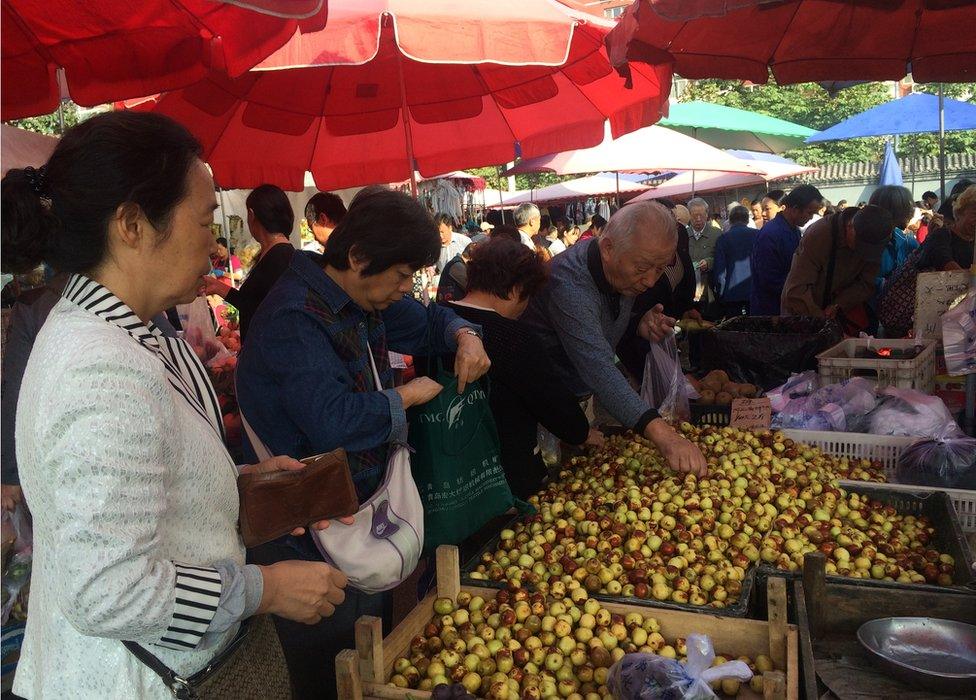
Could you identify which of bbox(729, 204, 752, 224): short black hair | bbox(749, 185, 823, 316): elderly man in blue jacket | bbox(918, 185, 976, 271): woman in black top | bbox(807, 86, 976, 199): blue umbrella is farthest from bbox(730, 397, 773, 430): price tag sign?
bbox(807, 86, 976, 199): blue umbrella

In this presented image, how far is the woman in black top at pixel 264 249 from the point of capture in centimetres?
440

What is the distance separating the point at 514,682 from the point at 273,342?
107 centimetres

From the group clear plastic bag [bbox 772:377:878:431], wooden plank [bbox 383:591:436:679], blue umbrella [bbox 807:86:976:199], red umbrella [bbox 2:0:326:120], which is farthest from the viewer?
blue umbrella [bbox 807:86:976:199]

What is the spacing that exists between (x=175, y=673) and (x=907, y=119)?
14.2 meters

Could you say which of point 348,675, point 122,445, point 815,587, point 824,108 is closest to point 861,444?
point 815,587

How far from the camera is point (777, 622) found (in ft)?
6.82

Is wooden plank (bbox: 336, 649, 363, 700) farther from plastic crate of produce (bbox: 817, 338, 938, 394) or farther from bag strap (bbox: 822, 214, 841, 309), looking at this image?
bag strap (bbox: 822, 214, 841, 309)

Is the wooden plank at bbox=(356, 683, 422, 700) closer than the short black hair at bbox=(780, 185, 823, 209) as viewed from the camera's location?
Yes

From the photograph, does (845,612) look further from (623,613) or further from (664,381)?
(664,381)

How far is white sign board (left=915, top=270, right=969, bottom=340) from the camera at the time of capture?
447cm

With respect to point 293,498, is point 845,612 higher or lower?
lower

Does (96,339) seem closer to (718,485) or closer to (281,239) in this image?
(718,485)

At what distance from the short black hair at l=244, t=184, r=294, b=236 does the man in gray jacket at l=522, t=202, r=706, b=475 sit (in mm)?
1901

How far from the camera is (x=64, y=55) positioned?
332 cm
